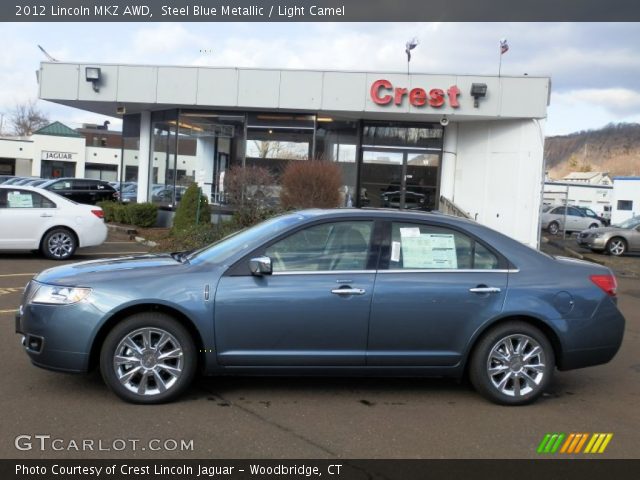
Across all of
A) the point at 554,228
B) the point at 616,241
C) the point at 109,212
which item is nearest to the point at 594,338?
the point at 616,241

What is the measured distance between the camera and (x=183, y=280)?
5.08 metres

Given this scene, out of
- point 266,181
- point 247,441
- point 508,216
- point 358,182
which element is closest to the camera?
point 247,441

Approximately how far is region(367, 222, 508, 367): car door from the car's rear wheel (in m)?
17.4

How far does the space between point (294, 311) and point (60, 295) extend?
1790 mm

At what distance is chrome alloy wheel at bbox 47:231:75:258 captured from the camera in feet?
43.1

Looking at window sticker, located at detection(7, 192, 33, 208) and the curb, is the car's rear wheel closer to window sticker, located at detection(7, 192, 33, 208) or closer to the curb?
the curb

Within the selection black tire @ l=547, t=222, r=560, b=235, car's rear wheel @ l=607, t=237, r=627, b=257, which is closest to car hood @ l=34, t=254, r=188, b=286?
car's rear wheel @ l=607, t=237, r=627, b=257

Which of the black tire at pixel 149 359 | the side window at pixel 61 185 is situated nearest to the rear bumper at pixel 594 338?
the black tire at pixel 149 359

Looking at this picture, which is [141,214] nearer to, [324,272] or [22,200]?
[22,200]

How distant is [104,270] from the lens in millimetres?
5227

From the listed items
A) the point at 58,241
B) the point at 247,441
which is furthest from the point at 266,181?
the point at 247,441

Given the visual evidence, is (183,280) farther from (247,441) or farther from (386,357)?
(386,357)
